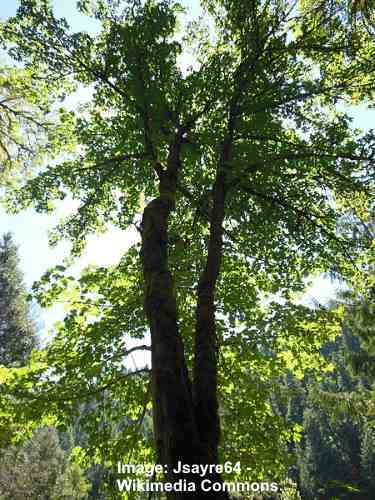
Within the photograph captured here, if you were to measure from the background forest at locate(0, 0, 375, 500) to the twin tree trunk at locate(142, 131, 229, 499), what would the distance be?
2 centimetres

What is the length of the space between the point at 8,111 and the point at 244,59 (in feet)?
28.7

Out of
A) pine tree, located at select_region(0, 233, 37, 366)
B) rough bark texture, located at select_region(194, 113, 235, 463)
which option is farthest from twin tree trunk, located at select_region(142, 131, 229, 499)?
pine tree, located at select_region(0, 233, 37, 366)

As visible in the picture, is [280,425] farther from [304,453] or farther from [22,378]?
[304,453]

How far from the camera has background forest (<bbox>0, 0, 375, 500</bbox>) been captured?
3977 millimetres

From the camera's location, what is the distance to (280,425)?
4723 millimetres

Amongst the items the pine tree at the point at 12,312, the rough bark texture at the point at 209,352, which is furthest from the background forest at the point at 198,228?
the pine tree at the point at 12,312

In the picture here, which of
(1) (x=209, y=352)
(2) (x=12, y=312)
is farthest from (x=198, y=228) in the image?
(2) (x=12, y=312)

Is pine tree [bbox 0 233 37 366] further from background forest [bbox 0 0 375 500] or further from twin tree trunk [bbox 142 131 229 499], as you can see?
twin tree trunk [bbox 142 131 229 499]

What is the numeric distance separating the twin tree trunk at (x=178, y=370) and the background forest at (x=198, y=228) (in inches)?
0.7

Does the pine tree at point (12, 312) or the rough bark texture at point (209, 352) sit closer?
the rough bark texture at point (209, 352)

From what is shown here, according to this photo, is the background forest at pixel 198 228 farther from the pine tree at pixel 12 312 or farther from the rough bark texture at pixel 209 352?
the pine tree at pixel 12 312

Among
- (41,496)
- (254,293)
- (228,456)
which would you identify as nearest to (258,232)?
(254,293)

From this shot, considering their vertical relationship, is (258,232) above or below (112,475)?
above

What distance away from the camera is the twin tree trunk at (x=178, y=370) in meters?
2.74
